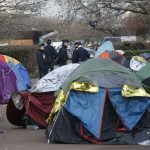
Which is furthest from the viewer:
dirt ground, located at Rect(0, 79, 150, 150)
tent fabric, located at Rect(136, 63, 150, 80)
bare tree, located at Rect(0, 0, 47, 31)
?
bare tree, located at Rect(0, 0, 47, 31)

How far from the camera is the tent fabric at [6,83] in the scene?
13.2 metres

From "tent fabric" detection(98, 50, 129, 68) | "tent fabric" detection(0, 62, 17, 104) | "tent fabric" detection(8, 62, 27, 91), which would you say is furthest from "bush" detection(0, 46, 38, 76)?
"tent fabric" detection(0, 62, 17, 104)

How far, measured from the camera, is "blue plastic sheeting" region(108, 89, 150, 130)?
392 inches

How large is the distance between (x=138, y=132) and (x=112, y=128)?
19.8 inches

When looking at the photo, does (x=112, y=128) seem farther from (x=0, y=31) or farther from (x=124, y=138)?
(x=0, y=31)

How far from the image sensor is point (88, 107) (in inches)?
394

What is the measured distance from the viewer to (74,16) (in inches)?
1081

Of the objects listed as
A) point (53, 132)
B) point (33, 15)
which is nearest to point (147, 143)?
point (53, 132)

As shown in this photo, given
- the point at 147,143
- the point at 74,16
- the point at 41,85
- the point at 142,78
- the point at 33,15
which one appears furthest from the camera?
the point at 33,15

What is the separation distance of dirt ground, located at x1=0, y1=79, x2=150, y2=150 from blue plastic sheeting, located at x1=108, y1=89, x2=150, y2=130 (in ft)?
1.95

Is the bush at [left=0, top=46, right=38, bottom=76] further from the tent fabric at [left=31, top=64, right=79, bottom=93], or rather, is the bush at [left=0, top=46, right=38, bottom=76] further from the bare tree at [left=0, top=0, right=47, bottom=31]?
the tent fabric at [left=31, top=64, right=79, bottom=93]

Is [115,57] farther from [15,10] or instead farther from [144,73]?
[15,10]

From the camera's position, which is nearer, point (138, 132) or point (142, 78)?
point (138, 132)

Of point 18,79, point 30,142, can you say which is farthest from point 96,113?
point 18,79
